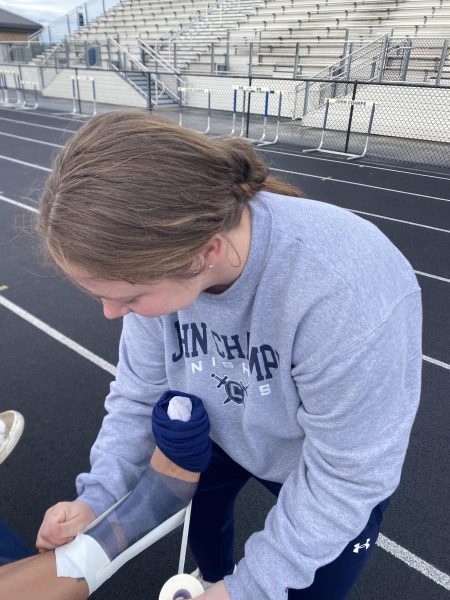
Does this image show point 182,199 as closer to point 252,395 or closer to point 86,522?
point 252,395

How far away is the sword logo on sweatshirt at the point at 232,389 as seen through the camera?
108cm

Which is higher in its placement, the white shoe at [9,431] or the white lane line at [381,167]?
the white shoe at [9,431]

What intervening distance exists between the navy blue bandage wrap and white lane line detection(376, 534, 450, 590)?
→ 1287 mm

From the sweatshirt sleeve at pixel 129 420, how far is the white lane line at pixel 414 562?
4.09ft

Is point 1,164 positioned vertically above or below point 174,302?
below

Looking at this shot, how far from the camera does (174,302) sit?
87 centimetres

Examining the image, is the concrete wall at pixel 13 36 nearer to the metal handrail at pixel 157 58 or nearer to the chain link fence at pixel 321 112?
the metal handrail at pixel 157 58

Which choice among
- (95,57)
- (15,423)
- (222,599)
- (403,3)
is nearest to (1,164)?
(15,423)

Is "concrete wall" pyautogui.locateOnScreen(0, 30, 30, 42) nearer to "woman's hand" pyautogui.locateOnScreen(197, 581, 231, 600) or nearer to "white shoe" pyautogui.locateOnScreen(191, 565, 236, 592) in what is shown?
"white shoe" pyautogui.locateOnScreen(191, 565, 236, 592)

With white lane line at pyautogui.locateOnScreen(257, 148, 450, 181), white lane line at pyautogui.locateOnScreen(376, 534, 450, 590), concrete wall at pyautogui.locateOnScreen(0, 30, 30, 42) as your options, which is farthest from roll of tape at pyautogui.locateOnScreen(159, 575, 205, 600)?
concrete wall at pyautogui.locateOnScreen(0, 30, 30, 42)

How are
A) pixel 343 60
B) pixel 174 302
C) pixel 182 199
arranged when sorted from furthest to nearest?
pixel 343 60 < pixel 174 302 < pixel 182 199

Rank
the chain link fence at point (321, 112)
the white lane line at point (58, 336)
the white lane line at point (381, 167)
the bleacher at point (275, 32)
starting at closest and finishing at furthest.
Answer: the white lane line at point (58, 336), the white lane line at point (381, 167), the chain link fence at point (321, 112), the bleacher at point (275, 32)

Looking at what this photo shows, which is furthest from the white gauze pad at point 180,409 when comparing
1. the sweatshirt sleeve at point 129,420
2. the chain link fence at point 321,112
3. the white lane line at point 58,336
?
the chain link fence at point 321,112

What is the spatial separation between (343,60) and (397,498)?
13.4 m
